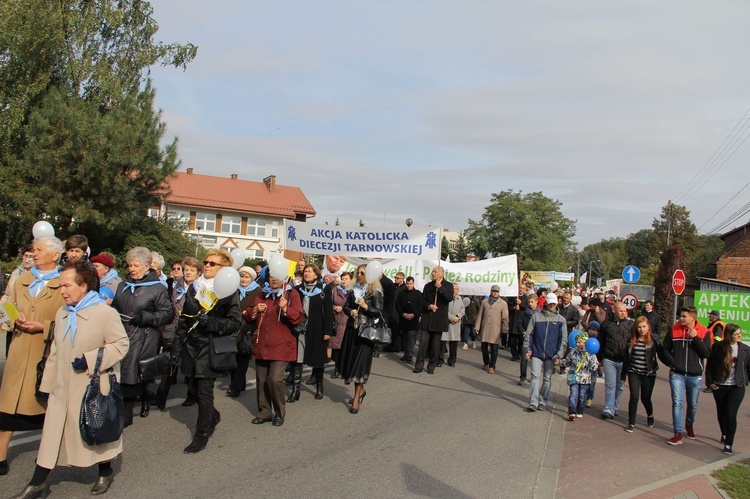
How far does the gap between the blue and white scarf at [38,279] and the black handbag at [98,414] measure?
1054 millimetres

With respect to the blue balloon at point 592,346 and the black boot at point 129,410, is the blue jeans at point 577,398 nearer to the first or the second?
the blue balloon at point 592,346

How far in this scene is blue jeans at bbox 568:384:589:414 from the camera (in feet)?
30.7

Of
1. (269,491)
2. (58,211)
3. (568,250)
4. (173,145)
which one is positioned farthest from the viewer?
(568,250)

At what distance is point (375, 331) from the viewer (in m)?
8.71

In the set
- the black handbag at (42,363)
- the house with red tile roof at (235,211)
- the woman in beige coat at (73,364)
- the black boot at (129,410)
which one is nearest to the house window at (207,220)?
the house with red tile roof at (235,211)

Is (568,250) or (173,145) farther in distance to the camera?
(568,250)

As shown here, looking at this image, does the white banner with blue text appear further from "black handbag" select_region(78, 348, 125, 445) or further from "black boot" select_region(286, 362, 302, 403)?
"black handbag" select_region(78, 348, 125, 445)

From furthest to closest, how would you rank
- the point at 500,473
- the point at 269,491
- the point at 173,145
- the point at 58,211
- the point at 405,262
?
the point at 173,145
the point at 58,211
the point at 405,262
the point at 500,473
the point at 269,491

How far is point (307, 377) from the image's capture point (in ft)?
36.4

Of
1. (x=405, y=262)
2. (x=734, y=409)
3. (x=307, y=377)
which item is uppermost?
(x=405, y=262)

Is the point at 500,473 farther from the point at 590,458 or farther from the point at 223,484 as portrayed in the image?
the point at 223,484

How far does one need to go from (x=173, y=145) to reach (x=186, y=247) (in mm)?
5845

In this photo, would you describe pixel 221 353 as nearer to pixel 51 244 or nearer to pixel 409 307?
pixel 51 244

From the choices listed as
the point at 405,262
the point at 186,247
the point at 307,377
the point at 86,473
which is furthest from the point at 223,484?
the point at 186,247
